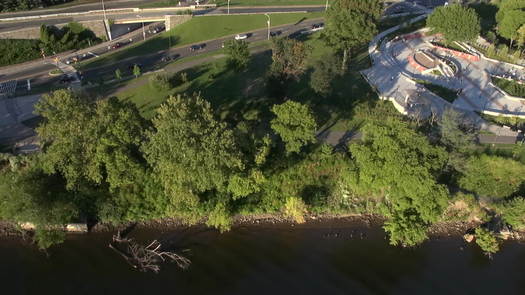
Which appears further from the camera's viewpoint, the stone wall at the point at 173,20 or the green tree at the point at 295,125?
the stone wall at the point at 173,20

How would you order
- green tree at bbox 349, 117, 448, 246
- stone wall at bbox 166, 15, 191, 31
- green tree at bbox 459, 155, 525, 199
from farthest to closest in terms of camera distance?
stone wall at bbox 166, 15, 191, 31
green tree at bbox 459, 155, 525, 199
green tree at bbox 349, 117, 448, 246

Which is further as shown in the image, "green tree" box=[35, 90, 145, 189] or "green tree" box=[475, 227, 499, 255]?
"green tree" box=[475, 227, 499, 255]

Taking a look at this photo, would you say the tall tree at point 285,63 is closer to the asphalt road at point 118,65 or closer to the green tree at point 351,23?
the green tree at point 351,23

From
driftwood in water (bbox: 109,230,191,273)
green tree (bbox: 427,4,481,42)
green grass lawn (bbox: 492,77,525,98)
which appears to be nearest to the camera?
driftwood in water (bbox: 109,230,191,273)

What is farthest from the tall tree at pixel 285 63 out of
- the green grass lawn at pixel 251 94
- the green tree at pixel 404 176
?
the green tree at pixel 404 176

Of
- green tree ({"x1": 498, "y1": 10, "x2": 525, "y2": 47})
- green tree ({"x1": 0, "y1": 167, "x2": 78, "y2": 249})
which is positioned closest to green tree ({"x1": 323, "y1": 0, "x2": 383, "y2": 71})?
green tree ({"x1": 498, "y1": 10, "x2": 525, "y2": 47})

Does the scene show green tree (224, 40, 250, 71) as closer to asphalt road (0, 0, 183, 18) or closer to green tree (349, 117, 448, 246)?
green tree (349, 117, 448, 246)
